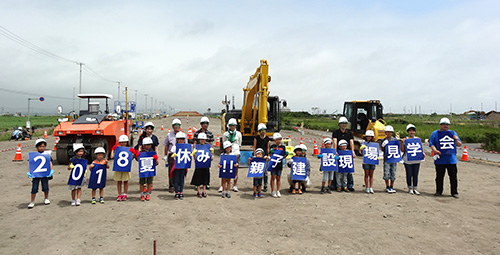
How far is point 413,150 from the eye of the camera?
30.4 feet

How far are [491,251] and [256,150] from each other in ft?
17.2

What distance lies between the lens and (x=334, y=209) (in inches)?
305

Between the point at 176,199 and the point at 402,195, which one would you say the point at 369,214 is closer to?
the point at 402,195

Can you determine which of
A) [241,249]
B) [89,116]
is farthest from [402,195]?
[89,116]

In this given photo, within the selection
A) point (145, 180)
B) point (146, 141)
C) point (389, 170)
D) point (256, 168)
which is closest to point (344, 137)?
point (389, 170)

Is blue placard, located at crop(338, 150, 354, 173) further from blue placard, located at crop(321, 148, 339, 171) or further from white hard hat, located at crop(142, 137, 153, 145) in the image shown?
white hard hat, located at crop(142, 137, 153, 145)

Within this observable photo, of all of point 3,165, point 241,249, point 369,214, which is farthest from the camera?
point 3,165

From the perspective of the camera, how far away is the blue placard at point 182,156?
8359mm

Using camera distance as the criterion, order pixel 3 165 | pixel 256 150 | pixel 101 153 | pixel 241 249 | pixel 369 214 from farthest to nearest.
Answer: pixel 3 165, pixel 256 150, pixel 101 153, pixel 369 214, pixel 241 249

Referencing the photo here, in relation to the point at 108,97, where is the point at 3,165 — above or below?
below

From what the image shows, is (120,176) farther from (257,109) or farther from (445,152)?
(257,109)

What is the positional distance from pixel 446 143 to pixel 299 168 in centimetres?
400

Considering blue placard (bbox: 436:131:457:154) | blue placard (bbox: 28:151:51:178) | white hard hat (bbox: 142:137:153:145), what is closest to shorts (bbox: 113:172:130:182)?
white hard hat (bbox: 142:137:153:145)

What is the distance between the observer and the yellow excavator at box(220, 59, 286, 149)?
568 inches
